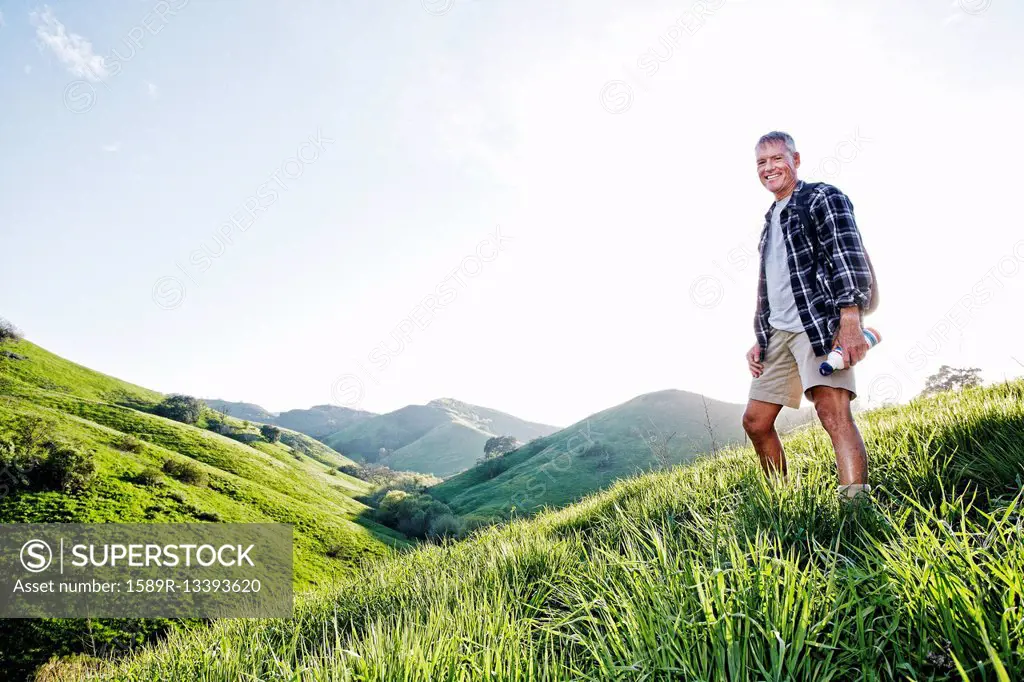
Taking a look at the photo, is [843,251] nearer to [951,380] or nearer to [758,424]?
[758,424]

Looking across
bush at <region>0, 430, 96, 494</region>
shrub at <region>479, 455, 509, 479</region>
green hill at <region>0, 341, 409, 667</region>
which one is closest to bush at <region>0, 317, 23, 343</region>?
green hill at <region>0, 341, 409, 667</region>

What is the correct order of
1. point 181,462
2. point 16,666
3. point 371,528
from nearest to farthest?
point 16,666
point 181,462
point 371,528

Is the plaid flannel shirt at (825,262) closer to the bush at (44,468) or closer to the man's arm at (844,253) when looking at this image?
the man's arm at (844,253)

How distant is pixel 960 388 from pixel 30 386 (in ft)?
306

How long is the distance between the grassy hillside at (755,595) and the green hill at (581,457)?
197ft

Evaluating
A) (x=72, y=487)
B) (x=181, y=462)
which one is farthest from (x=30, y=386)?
(x=72, y=487)

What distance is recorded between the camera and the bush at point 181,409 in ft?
252

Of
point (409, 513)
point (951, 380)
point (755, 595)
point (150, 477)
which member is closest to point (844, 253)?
point (755, 595)

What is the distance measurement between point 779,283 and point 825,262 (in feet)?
1.17

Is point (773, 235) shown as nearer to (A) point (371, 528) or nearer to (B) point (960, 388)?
(B) point (960, 388)

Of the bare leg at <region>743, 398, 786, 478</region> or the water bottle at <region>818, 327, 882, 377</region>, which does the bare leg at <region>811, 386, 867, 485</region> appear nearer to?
the water bottle at <region>818, 327, 882, 377</region>

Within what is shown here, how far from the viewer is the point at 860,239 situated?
10.8 ft

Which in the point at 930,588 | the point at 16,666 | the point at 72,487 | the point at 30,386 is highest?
the point at 30,386

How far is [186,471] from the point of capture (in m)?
50.6
